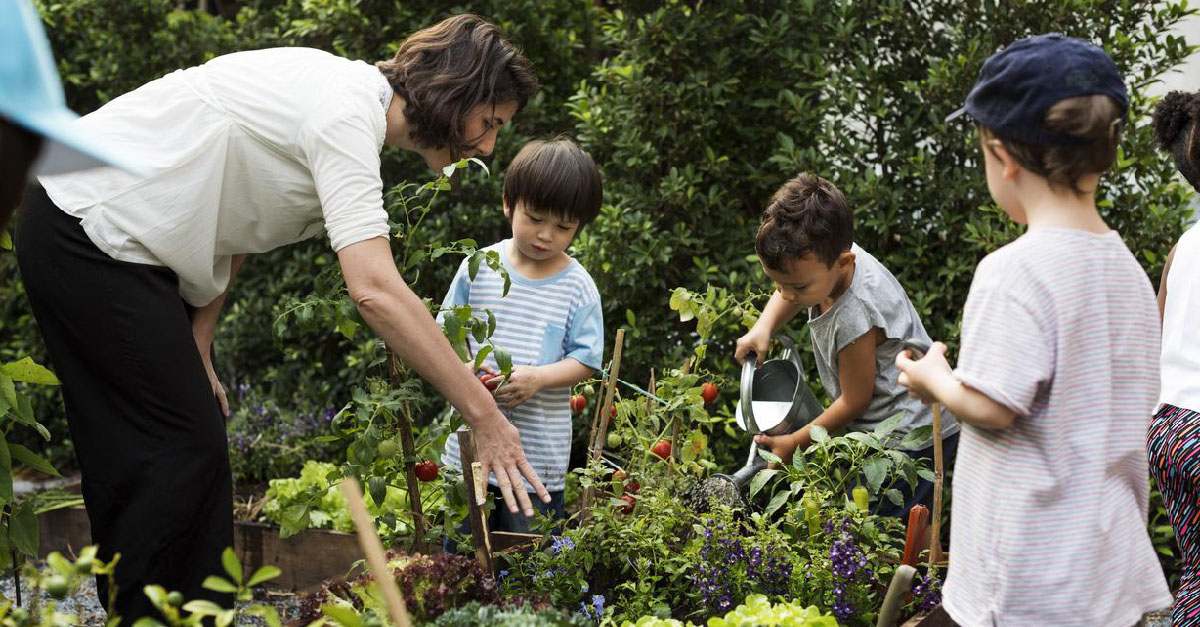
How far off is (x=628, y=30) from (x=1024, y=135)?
8.25ft

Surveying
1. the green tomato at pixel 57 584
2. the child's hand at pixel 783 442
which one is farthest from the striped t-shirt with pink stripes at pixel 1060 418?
the green tomato at pixel 57 584

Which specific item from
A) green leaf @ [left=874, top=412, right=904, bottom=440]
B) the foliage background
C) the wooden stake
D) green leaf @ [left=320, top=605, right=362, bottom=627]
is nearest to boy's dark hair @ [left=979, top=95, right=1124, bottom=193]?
the wooden stake

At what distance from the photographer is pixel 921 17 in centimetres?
366

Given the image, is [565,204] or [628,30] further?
[628,30]

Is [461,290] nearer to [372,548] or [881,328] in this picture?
[881,328]

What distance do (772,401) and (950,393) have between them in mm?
1175

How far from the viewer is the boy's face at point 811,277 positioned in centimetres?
248

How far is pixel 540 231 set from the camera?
276 centimetres

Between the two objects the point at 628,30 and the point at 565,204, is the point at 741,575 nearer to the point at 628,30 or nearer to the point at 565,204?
the point at 565,204

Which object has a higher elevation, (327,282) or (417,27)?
(417,27)

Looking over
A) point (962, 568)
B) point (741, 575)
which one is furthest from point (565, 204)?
point (962, 568)

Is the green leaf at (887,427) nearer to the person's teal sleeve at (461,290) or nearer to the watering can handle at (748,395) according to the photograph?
the watering can handle at (748,395)

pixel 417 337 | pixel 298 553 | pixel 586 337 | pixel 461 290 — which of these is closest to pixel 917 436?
pixel 586 337

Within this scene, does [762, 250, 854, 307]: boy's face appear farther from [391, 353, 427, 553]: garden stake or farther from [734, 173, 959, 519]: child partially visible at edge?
[391, 353, 427, 553]: garden stake
